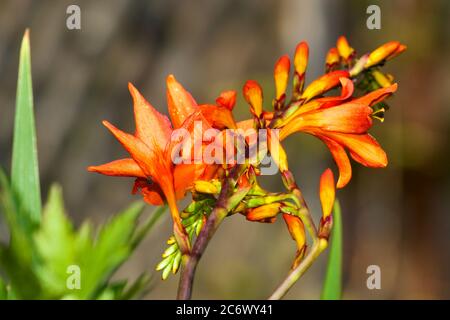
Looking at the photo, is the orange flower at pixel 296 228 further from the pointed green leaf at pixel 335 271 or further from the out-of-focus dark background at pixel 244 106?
the out-of-focus dark background at pixel 244 106

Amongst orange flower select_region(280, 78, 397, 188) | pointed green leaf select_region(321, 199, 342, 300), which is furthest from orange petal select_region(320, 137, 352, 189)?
pointed green leaf select_region(321, 199, 342, 300)

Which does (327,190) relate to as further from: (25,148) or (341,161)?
(25,148)

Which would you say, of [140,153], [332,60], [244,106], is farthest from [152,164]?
[244,106]

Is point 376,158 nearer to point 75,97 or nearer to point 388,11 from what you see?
point 75,97

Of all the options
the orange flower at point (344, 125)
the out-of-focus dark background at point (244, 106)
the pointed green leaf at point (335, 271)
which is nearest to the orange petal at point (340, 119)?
the orange flower at point (344, 125)
